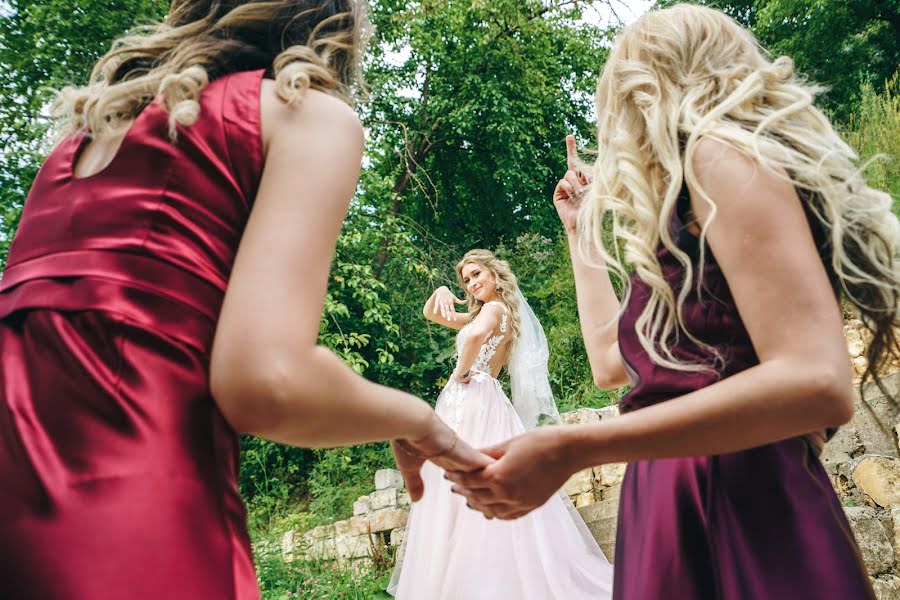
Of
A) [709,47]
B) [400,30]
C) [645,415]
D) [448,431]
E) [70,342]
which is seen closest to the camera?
[70,342]

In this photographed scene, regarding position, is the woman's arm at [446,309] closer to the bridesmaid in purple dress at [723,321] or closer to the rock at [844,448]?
the rock at [844,448]

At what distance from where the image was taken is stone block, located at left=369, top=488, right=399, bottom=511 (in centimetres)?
806

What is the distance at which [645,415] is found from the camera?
129cm

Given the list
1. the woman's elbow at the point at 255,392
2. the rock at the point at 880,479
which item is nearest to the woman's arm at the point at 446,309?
the rock at the point at 880,479

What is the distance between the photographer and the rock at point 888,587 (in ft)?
11.2

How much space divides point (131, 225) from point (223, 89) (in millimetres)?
288

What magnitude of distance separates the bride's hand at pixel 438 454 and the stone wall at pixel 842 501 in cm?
134

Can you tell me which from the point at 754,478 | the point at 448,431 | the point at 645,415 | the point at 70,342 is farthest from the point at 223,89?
the point at 754,478

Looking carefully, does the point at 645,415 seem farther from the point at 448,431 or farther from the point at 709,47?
the point at 709,47

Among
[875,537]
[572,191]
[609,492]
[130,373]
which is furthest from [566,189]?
[609,492]

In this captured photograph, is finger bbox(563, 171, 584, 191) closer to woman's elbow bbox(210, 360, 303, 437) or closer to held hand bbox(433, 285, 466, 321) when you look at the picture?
woman's elbow bbox(210, 360, 303, 437)

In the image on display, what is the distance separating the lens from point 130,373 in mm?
1037

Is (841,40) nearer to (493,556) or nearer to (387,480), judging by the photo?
(387,480)

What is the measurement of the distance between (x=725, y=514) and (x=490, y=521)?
4.33 m
